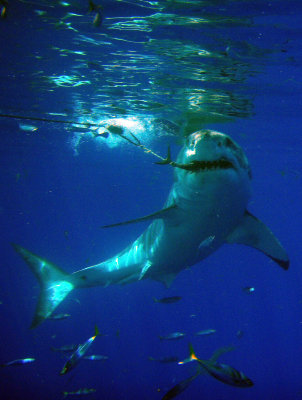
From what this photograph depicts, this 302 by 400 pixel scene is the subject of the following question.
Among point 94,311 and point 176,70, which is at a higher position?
point 176,70

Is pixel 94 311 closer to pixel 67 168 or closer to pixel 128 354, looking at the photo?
pixel 128 354

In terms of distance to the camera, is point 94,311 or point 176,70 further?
point 94,311

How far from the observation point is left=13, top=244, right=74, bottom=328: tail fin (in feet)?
25.2

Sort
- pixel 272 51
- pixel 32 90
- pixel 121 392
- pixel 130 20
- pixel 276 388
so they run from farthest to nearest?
pixel 276 388, pixel 121 392, pixel 32 90, pixel 272 51, pixel 130 20

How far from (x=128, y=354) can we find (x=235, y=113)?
22879 mm

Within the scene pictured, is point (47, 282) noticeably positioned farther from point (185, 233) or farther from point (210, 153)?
point (210, 153)

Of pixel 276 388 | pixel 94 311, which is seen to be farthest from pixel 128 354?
pixel 276 388

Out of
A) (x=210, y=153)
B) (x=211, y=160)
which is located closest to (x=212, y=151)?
(x=210, y=153)

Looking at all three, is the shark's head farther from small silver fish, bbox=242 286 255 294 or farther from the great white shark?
small silver fish, bbox=242 286 255 294

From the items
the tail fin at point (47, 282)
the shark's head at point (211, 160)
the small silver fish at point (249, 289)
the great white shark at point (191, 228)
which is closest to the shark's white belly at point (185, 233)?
the great white shark at point (191, 228)

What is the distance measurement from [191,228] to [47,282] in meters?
4.57

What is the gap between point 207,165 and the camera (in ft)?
13.5

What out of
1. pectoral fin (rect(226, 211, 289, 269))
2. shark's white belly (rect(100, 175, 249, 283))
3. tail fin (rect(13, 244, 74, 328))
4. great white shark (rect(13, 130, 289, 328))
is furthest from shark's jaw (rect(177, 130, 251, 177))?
tail fin (rect(13, 244, 74, 328))

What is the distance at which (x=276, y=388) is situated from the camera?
890 inches
